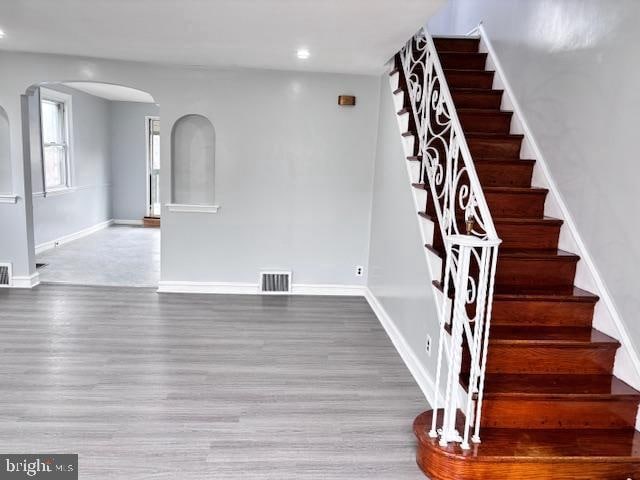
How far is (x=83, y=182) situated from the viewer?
26.8ft

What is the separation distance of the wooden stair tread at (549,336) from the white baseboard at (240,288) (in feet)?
9.25

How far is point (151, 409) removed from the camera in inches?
110

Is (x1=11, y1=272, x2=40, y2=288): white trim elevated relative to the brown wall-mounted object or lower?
lower

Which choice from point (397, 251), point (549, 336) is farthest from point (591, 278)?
point (397, 251)

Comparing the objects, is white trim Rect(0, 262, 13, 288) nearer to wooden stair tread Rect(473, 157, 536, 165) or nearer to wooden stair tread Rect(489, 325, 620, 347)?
wooden stair tread Rect(473, 157, 536, 165)

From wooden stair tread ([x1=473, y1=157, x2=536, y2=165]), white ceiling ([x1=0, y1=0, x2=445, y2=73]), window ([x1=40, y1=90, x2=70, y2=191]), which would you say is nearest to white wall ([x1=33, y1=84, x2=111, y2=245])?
window ([x1=40, y1=90, x2=70, y2=191])

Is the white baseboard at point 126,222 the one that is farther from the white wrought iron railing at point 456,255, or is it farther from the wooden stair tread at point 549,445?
the wooden stair tread at point 549,445

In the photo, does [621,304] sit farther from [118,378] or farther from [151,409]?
[118,378]

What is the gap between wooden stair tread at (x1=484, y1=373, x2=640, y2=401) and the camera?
2.34m

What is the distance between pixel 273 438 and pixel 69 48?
3924 millimetres

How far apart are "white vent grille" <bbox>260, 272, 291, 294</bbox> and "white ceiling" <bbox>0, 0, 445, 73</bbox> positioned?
2.21 metres

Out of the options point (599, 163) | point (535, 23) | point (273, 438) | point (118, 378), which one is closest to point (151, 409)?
point (118, 378)

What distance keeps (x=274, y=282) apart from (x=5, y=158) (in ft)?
10.2

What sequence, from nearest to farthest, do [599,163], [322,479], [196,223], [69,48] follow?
[322,479], [599,163], [69,48], [196,223]
